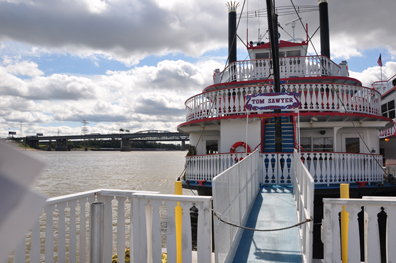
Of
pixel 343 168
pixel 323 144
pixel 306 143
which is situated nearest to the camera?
pixel 343 168

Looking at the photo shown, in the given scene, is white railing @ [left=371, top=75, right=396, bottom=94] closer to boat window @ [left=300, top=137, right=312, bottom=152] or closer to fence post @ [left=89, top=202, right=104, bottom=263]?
boat window @ [left=300, top=137, right=312, bottom=152]

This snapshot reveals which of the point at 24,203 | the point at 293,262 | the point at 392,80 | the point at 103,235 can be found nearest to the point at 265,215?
the point at 293,262

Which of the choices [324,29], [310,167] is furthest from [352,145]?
[324,29]

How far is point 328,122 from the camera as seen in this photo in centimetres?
1366

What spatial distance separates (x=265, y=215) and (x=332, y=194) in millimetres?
4444

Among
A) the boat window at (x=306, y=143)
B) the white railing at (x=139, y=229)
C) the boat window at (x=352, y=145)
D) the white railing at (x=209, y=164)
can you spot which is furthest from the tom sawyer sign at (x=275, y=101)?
the white railing at (x=139, y=229)

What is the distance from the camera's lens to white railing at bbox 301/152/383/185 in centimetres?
1052

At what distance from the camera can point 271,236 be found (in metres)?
5.95

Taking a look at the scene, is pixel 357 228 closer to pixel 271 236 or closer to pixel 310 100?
pixel 271 236

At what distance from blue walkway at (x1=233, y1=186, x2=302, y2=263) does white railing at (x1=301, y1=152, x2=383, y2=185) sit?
2.25 metres

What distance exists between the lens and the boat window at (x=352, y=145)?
14189 millimetres

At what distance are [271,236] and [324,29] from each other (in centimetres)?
1822

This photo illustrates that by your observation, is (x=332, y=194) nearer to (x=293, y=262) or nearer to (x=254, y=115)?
(x=254, y=115)

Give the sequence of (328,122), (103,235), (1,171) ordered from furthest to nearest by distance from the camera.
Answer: (328,122)
(103,235)
(1,171)
